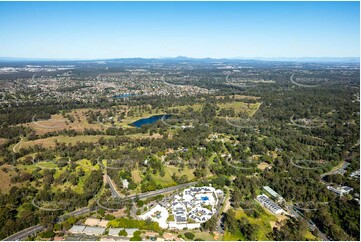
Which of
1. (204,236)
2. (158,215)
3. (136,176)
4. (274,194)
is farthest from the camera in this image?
(136,176)

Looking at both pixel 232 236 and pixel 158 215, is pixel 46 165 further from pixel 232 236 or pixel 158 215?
pixel 232 236

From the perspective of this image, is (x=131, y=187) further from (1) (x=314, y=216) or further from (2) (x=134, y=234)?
(1) (x=314, y=216)

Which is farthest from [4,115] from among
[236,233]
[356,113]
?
[356,113]

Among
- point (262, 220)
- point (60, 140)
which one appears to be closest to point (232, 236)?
point (262, 220)

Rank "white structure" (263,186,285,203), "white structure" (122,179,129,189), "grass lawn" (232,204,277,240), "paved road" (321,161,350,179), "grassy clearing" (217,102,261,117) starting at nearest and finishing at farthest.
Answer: "grass lawn" (232,204,277,240) → "white structure" (263,186,285,203) → "white structure" (122,179,129,189) → "paved road" (321,161,350,179) → "grassy clearing" (217,102,261,117)

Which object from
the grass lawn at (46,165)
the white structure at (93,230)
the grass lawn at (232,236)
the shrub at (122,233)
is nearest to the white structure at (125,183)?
the white structure at (93,230)

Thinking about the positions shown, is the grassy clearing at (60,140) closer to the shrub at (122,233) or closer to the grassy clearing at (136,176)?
the grassy clearing at (136,176)

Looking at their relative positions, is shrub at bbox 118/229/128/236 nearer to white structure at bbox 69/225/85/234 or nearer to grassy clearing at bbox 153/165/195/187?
white structure at bbox 69/225/85/234

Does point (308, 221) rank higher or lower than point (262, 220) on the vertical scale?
higher

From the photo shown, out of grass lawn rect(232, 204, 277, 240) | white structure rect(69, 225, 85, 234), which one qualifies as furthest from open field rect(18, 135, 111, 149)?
grass lawn rect(232, 204, 277, 240)

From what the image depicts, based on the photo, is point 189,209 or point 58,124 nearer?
point 189,209
